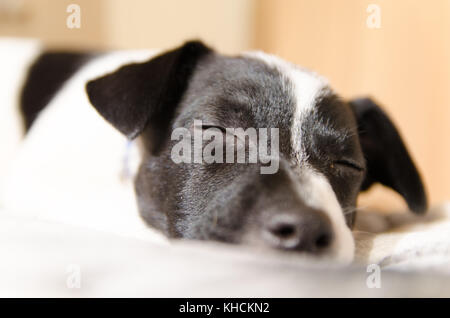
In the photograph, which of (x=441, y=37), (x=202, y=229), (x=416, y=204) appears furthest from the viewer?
(x=441, y=37)

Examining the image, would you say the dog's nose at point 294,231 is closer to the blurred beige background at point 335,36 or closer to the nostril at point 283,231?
the nostril at point 283,231

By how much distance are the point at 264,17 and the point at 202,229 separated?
301cm

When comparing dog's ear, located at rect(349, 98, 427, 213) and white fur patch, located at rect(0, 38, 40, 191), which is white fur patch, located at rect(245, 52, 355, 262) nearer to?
dog's ear, located at rect(349, 98, 427, 213)

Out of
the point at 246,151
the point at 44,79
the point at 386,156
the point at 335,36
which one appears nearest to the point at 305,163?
the point at 246,151

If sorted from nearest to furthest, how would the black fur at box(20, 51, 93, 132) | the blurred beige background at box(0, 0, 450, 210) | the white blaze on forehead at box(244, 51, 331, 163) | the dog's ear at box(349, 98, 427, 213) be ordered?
the white blaze on forehead at box(244, 51, 331, 163)
the dog's ear at box(349, 98, 427, 213)
the black fur at box(20, 51, 93, 132)
the blurred beige background at box(0, 0, 450, 210)

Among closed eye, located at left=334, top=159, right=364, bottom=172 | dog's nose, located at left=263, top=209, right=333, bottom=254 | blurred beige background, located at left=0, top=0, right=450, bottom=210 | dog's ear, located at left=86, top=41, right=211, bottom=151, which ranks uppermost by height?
blurred beige background, located at left=0, top=0, right=450, bottom=210

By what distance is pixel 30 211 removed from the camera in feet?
4.80

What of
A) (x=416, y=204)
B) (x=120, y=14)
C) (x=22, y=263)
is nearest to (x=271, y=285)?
(x=22, y=263)

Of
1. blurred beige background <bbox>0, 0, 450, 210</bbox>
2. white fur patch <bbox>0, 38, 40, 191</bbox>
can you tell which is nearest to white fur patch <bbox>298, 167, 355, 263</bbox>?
blurred beige background <bbox>0, 0, 450, 210</bbox>

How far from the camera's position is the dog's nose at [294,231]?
0.79 metres

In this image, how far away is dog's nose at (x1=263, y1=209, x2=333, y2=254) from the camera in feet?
2.58

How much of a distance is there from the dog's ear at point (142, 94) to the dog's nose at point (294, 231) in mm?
470

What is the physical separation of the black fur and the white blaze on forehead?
88cm
